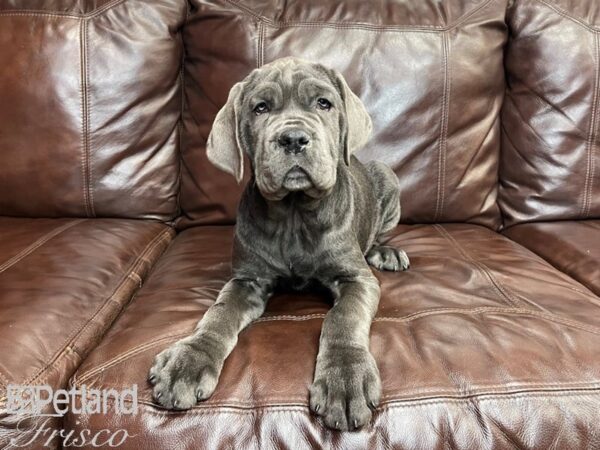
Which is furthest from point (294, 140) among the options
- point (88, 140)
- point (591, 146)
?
point (591, 146)

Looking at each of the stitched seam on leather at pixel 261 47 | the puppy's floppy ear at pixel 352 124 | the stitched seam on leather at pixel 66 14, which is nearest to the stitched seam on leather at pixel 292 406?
the puppy's floppy ear at pixel 352 124

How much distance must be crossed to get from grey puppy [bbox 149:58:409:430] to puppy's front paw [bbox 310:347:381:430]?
0.15ft

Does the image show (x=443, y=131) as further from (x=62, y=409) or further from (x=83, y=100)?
(x=62, y=409)

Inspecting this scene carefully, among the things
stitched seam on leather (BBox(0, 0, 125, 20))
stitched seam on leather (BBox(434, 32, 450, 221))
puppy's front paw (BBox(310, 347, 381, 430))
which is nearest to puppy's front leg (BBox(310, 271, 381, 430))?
puppy's front paw (BBox(310, 347, 381, 430))

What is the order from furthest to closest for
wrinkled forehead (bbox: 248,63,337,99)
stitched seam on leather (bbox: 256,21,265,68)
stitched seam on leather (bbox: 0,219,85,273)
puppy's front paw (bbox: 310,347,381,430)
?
stitched seam on leather (bbox: 256,21,265,68) → stitched seam on leather (bbox: 0,219,85,273) → wrinkled forehead (bbox: 248,63,337,99) → puppy's front paw (bbox: 310,347,381,430)

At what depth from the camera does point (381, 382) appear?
1.40 meters

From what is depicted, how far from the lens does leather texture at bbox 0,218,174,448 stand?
58.7 inches

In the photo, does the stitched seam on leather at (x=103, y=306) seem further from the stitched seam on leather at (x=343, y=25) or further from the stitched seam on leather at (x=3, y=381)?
the stitched seam on leather at (x=343, y=25)

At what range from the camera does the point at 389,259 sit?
213 cm

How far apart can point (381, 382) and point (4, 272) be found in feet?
4.29

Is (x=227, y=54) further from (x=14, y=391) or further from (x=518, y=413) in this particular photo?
(x=518, y=413)

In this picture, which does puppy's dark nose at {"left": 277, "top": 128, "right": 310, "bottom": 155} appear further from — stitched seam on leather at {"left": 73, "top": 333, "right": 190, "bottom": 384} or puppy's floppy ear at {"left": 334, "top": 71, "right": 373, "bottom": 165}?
stitched seam on leather at {"left": 73, "top": 333, "right": 190, "bottom": 384}

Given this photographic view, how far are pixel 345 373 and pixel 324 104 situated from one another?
91cm

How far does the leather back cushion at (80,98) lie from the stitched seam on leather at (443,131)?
120cm
